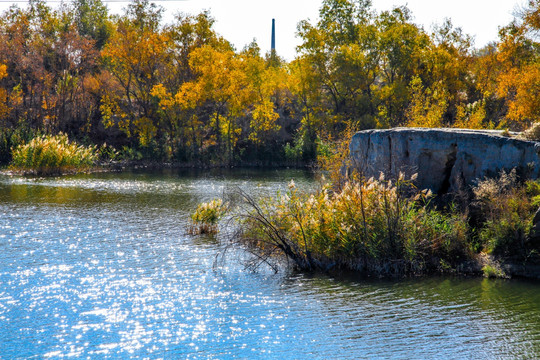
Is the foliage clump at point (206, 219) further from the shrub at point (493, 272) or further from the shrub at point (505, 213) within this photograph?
the shrub at point (493, 272)

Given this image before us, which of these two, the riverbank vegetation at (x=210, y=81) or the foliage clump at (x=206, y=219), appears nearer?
the foliage clump at (x=206, y=219)

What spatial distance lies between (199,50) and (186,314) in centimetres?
3977

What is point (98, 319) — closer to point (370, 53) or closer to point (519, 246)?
point (519, 246)

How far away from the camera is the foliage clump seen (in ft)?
65.7

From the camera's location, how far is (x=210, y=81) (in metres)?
48.5

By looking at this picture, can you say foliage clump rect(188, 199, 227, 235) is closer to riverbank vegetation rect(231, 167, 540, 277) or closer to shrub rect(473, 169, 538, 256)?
riverbank vegetation rect(231, 167, 540, 277)

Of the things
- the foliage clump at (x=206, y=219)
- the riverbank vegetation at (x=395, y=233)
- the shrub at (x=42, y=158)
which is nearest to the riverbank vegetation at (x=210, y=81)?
the shrub at (x=42, y=158)

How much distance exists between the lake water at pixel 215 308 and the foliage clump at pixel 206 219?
81 cm

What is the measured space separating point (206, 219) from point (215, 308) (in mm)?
8190

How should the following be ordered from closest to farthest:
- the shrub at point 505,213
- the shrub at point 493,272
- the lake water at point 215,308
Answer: the lake water at point 215,308, the shrub at point 493,272, the shrub at point 505,213

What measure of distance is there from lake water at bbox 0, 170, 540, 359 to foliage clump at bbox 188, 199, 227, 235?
2.65 ft

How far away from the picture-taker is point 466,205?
1639 cm

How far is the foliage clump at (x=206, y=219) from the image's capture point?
788 inches

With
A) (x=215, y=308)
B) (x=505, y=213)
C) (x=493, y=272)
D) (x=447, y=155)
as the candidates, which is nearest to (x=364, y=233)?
(x=493, y=272)
